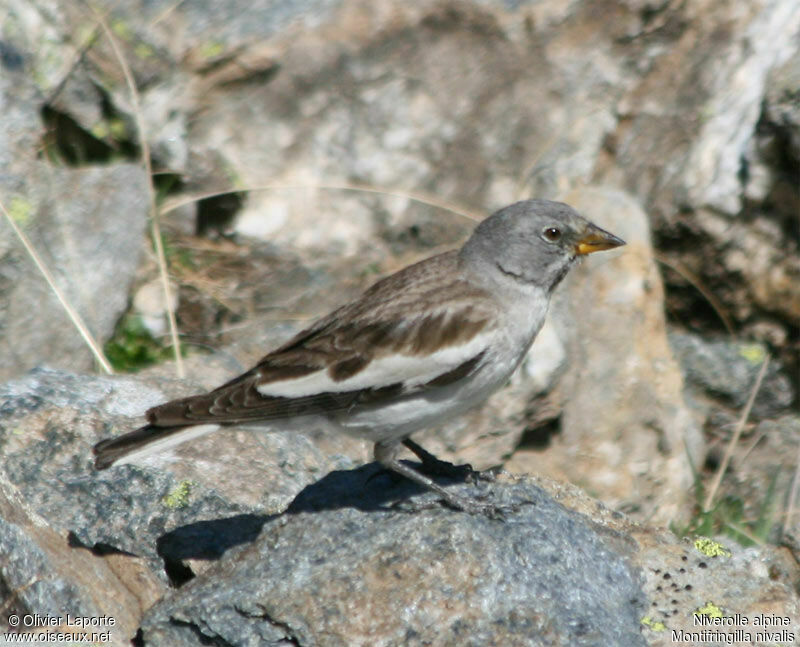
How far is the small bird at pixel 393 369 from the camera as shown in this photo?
196 inches

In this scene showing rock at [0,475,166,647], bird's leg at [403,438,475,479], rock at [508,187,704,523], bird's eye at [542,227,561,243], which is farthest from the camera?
rock at [508,187,704,523]

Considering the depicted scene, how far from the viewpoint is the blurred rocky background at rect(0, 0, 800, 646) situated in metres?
7.32

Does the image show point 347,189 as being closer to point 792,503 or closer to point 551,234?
point 551,234

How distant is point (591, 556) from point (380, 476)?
1.06 m

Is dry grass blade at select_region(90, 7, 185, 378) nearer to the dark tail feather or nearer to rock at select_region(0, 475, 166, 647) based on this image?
the dark tail feather

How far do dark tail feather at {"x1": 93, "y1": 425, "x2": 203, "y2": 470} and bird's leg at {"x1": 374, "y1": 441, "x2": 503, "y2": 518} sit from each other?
2.34 ft

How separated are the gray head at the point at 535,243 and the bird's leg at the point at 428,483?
0.91 m

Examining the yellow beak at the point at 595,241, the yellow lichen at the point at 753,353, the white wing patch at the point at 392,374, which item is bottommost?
the yellow lichen at the point at 753,353

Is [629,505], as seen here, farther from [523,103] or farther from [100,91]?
[100,91]

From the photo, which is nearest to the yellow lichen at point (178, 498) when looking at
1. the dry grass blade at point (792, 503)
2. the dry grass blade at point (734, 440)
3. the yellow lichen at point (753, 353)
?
the dry grass blade at point (734, 440)

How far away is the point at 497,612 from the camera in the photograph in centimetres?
430

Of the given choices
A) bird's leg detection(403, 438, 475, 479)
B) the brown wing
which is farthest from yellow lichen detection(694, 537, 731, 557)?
the brown wing

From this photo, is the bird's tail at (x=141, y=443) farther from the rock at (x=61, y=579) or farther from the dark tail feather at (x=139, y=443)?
the rock at (x=61, y=579)

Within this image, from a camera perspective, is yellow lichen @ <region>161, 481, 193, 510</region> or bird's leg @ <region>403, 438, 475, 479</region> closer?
yellow lichen @ <region>161, 481, 193, 510</region>
